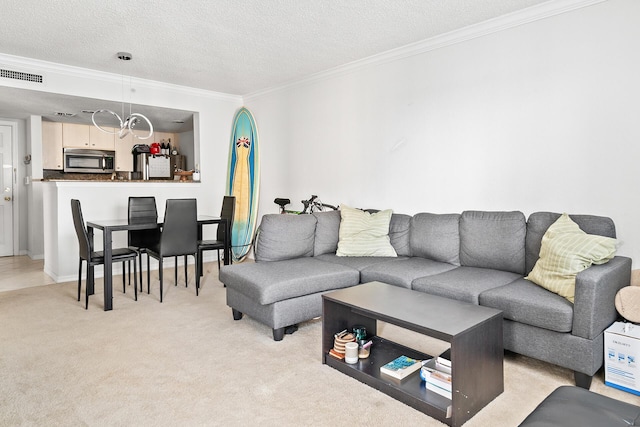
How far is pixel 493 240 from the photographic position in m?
3.00

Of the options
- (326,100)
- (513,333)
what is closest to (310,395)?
(513,333)

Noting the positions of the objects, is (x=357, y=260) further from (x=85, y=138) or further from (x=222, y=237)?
(x=85, y=138)

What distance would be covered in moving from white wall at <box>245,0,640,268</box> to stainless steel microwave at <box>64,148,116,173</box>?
157 inches

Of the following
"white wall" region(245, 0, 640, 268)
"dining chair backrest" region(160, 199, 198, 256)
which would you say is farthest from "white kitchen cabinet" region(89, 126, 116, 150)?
"white wall" region(245, 0, 640, 268)

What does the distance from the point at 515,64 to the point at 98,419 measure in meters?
3.63

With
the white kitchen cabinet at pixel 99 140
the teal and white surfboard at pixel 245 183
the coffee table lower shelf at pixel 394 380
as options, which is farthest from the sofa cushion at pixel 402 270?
the white kitchen cabinet at pixel 99 140

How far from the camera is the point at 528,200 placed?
3.09m

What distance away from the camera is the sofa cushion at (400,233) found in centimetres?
361

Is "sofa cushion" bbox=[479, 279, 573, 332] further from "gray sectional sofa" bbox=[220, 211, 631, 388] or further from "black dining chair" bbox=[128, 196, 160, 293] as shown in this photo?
"black dining chair" bbox=[128, 196, 160, 293]

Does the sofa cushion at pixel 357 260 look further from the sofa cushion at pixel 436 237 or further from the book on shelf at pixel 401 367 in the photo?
the book on shelf at pixel 401 367

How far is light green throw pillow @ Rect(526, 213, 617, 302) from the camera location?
2.24m

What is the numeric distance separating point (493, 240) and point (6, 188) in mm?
6999

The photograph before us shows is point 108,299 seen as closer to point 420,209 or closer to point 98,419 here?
point 98,419

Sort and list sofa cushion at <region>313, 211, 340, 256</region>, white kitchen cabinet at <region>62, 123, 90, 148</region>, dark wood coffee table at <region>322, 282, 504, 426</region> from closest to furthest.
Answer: dark wood coffee table at <region>322, 282, 504, 426</region>, sofa cushion at <region>313, 211, 340, 256</region>, white kitchen cabinet at <region>62, 123, 90, 148</region>
